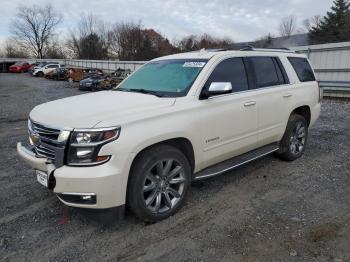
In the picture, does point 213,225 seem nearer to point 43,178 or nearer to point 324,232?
point 324,232

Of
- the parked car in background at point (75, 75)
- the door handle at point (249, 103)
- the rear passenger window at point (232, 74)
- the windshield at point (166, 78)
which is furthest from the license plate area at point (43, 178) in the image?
the parked car in background at point (75, 75)

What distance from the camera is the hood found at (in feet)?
10.7

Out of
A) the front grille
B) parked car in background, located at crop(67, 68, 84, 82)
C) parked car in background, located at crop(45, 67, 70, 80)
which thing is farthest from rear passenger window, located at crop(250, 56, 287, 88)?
parked car in background, located at crop(45, 67, 70, 80)

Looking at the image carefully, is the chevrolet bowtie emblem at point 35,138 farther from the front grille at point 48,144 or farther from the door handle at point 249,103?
the door handle at point 249,103

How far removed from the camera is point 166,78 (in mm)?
4449

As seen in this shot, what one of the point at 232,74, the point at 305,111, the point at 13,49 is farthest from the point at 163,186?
the point at 13,49

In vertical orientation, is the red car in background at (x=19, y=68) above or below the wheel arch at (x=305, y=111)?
above

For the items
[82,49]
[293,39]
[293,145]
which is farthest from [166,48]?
[293,145]

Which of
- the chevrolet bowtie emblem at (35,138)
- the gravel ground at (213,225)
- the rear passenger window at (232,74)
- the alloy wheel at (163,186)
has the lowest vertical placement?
the gravel ground at (213,225)

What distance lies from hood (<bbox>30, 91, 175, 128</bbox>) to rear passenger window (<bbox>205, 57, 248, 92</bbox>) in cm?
85

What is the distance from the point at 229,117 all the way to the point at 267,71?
4.50 ft

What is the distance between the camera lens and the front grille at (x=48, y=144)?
3.22 metres

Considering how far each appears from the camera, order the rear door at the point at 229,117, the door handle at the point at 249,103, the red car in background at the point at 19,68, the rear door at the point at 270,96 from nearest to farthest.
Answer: the rear door at the point at 229,117
the door handle at the point at 249,103
the rear door at the point at 270,96
the red car in background at the point at 19,68

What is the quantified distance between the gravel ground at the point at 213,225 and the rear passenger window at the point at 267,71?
142 cm
